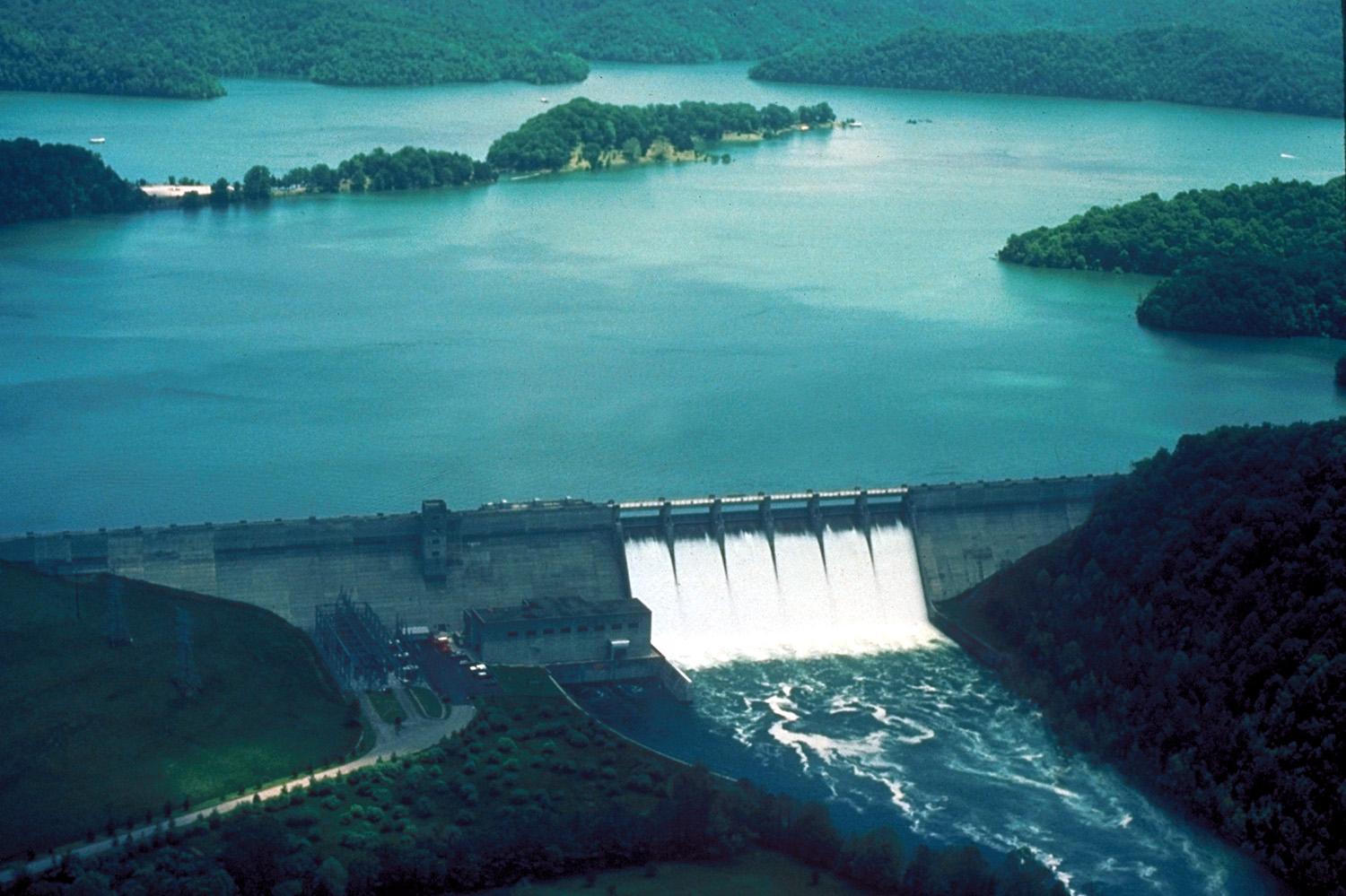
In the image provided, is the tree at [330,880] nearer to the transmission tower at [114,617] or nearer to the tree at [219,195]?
the transmission tower at [114,617]

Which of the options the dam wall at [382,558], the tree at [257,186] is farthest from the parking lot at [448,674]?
the tree at [257,186]

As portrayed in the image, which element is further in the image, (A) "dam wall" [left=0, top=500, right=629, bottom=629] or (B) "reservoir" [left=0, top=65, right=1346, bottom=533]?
(B) "reservoir" [left=0, top=65, right=1346, bottom=533]

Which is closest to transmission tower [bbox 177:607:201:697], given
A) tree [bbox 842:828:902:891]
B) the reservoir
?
the reservoir

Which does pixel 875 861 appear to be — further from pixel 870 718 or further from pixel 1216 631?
pixel 1216 631

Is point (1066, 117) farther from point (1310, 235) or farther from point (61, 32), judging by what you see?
point (61, 32)

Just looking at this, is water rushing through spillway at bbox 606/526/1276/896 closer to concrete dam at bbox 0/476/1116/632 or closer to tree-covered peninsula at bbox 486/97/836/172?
concrete dam at bbox 0/476/1116/632

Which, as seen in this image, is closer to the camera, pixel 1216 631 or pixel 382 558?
pixel 1216 631

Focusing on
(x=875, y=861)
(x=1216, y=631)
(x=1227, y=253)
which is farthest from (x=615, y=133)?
(x=875, y=861)
